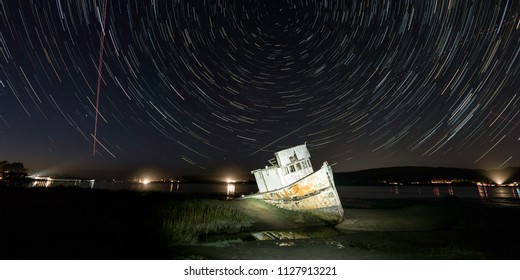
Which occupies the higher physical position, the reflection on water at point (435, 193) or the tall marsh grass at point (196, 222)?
the reflection on water at point (435, 193)

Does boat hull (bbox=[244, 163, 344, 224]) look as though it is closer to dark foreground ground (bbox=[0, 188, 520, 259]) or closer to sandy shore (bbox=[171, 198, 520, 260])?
sandy shore (bbox=[171, 198, 520, 260])

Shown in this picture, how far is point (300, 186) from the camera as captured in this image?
1847 cm

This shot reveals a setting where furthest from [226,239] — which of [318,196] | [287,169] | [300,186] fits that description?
[287,169]

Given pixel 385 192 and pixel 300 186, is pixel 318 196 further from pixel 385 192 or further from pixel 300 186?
pixel 385 192

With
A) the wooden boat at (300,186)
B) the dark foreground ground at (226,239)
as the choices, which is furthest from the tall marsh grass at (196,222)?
the wooden boat at (300,186)

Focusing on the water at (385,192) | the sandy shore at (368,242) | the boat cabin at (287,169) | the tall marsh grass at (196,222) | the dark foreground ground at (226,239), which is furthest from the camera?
the water at (385,192)

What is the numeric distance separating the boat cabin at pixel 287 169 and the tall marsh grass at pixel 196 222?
4.67 meters

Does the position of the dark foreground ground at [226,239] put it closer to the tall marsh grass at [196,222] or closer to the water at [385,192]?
the tall marsh grass at [196,222]

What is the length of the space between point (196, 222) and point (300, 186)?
759cm

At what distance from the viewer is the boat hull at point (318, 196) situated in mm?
17750

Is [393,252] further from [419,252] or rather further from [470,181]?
[470,181]

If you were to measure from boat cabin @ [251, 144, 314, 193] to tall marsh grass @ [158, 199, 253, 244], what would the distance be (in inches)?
184

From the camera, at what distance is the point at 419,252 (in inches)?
413

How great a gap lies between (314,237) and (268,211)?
6.21m
